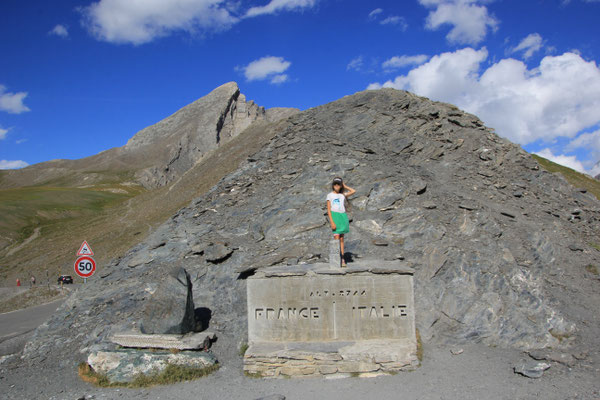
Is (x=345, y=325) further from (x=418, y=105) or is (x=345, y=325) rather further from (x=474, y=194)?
(x=418, y=105)

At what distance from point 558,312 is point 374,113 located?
14.4 meters

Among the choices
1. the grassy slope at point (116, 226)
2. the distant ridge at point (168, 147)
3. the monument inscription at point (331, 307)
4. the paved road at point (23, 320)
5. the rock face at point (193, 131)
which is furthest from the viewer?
the distant ridge at point (168, 147)

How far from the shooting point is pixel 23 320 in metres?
18.6

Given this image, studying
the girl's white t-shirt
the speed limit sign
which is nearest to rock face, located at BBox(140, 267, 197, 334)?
the girl's white t-shirt

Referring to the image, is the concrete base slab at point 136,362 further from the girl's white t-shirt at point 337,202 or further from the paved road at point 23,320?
the paved road at point 23,320

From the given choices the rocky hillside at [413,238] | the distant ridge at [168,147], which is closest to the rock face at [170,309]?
the rocky hillside at [413,238]

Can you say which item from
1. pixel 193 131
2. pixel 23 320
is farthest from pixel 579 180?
pixel 193 131

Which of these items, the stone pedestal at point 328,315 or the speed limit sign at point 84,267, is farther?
the speed limit sign at point 84,267

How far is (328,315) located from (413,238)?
517 centimetres

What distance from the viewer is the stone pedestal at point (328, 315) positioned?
9.36m

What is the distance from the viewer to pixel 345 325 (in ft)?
31.6

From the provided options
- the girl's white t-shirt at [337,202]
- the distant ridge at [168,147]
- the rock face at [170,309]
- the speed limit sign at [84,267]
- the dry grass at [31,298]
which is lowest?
the dry grass at [31,298]

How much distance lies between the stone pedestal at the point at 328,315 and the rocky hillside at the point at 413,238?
5.91 ft

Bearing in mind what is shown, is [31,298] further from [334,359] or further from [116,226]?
[334,359]
